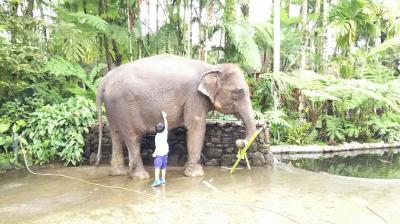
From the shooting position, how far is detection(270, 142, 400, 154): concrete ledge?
31.1 feet

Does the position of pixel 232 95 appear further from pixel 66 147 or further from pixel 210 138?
pixel 66 147

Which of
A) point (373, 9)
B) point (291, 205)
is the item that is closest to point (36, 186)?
point (291, 205)

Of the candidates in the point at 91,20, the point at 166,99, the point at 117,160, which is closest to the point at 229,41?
the point at 91,20

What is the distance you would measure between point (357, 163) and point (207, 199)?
184 inches

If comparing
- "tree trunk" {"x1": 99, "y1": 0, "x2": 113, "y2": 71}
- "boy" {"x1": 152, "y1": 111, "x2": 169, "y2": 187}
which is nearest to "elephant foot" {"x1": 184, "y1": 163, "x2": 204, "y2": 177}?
"boy" {"x1": 152, "y1": 111, "x2": 169, "y2": 187}

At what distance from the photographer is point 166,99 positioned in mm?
6238

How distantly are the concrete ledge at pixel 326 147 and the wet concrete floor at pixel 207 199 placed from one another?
2.76 metres

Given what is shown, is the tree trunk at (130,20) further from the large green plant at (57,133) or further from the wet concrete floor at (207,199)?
the wet concrete floor at (207,199)

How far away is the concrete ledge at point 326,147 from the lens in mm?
9469

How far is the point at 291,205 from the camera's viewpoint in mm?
4879

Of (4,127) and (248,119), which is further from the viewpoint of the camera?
(4,127)

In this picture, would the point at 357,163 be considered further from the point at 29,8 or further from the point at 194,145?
the point at 29,8

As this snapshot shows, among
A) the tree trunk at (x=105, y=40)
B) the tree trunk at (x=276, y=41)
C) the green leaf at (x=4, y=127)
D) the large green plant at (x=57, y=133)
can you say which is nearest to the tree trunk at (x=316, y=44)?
the tree trunk at (x=276, y=41)

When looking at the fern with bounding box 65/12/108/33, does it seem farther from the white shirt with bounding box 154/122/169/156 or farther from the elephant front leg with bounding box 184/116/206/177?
the white shirt with bounding box 154/122/169/156
